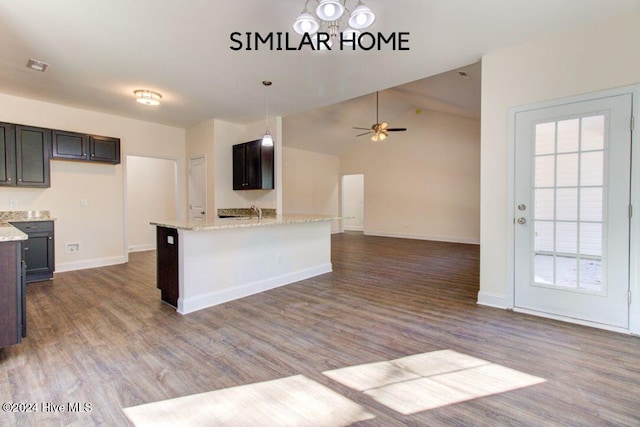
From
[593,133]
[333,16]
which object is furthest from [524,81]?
[333,16]

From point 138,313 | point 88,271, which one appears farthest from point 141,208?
point 138,313

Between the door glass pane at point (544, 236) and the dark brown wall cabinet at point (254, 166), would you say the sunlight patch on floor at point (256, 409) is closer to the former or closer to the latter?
the door glass pane at point (544, 236)

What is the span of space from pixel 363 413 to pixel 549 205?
268 centimetres

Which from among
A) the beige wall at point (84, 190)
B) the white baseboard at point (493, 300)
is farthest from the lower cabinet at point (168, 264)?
the white baseboard at point (493, 300)

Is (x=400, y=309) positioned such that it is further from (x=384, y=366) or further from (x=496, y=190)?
(x=496, y=190)

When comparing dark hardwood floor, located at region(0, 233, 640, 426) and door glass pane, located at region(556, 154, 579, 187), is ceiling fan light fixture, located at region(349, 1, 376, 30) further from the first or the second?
dark hardwood floor, located at region(0, 233, 640, 426)

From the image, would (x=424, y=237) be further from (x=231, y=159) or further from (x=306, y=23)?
(x=306, y=23)

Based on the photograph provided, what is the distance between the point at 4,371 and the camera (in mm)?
2088

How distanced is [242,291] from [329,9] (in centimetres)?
302

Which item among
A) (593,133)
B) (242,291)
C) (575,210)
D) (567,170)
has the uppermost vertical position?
(593,133)

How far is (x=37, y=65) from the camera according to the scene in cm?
348

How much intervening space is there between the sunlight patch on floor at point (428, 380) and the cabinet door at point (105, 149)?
5299 mm

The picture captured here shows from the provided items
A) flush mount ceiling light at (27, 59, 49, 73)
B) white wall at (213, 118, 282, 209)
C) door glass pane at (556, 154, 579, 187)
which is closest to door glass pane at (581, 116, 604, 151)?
door glass pane at (556, 154, 579, 187)

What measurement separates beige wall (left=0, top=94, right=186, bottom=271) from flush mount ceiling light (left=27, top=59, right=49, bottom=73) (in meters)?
1.58
